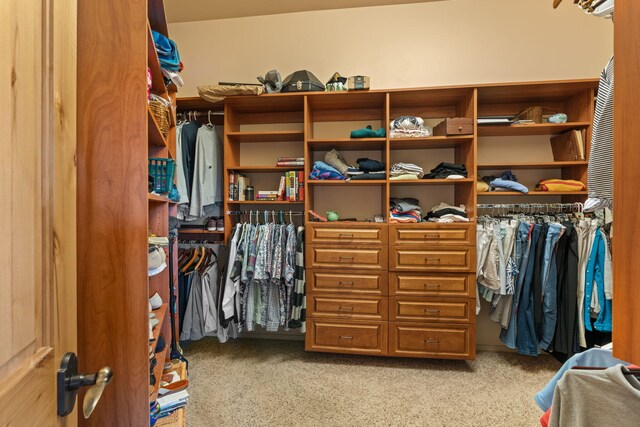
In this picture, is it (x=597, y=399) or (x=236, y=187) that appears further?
(x=236, y=187)

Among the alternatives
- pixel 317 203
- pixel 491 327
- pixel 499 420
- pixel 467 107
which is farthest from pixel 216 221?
pixel 491 327

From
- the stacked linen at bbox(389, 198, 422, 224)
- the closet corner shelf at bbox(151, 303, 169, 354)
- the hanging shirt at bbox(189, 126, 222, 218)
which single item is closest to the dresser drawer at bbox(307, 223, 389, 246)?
the stacked linen at bbox(389, 198, 422, 224)

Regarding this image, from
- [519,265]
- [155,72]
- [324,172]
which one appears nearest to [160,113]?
[155,72]

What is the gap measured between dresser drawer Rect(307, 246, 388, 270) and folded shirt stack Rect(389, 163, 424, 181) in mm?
621

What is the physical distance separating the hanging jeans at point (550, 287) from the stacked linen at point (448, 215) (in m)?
0.62

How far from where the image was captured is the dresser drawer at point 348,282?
220 cm

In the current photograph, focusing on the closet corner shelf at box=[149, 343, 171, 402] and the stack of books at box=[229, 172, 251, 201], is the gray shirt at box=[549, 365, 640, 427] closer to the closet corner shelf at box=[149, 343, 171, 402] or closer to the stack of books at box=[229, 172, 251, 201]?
the closet corner shelf at box=[149, 343, 171, 402]

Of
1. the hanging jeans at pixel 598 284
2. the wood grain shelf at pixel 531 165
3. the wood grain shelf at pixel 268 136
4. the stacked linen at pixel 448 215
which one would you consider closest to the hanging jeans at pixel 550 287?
the hanging jeans at pixel 598 284

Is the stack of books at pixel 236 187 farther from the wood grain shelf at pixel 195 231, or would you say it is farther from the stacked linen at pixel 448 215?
the stacked linen at pixel 448 215

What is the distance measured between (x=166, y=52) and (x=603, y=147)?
6.48ft

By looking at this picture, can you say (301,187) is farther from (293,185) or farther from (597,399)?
(597,399)

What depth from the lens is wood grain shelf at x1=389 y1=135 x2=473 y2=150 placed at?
2225 millimetres

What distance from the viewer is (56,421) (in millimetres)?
493

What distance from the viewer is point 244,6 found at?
257cm
